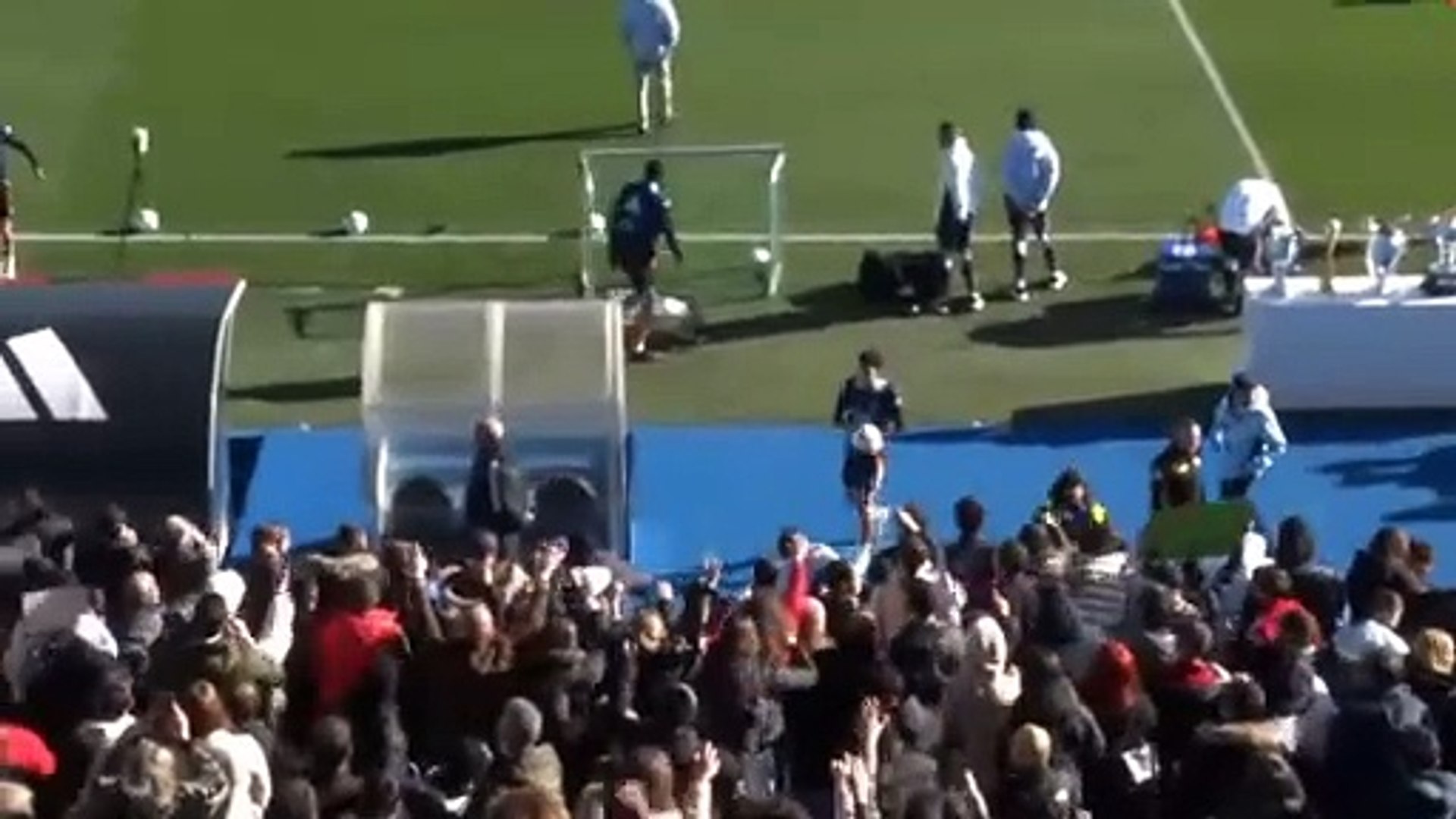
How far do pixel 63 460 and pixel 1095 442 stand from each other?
6632mm

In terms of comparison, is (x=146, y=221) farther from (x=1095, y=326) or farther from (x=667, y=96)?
(x=1095, y=326)

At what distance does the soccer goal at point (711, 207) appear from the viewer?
25.1 m

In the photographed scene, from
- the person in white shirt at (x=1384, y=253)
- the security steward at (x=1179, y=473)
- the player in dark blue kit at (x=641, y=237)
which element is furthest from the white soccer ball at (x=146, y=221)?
the security steward at (x=1179, y=473)

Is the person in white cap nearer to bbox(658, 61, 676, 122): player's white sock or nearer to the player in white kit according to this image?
the player in white kit

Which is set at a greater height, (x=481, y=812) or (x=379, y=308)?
(x=379, y=308)

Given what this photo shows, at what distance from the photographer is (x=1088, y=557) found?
666 inches

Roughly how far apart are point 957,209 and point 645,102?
4.85 metres

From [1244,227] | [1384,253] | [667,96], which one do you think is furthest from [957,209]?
[667,96]

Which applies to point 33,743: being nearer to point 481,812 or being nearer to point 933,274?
point 481,812

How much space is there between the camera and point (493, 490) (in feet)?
62.7

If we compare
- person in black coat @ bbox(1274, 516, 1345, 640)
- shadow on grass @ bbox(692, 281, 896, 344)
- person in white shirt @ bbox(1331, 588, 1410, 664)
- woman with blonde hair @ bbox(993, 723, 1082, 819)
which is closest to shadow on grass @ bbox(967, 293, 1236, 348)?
shadow on grass @ bbox(692, 281, 896, 344)

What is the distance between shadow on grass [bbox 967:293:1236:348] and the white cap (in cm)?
404

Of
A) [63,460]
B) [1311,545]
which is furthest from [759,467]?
[1311,545]

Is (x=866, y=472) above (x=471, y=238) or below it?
below
